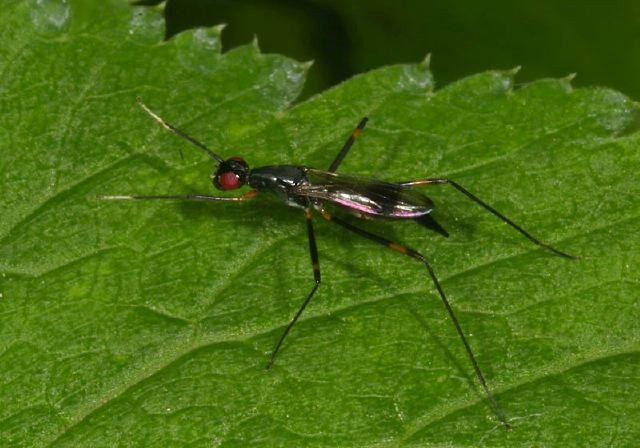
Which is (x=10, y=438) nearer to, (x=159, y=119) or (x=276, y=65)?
(x=159, y=119)

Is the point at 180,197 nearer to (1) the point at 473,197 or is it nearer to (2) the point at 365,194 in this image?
(2) the point at 365,194

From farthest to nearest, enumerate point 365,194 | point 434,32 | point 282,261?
point 434,32, point 365,194, point 282,261

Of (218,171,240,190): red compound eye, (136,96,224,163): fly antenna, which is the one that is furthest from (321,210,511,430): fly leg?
(136,96,224,163): fly antenna

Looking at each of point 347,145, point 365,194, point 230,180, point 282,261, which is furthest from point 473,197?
point 230,180

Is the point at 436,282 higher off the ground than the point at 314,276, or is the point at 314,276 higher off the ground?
the point at 436,282

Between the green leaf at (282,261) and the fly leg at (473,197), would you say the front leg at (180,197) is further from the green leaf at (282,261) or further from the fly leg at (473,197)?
the fly leg at (473,197)

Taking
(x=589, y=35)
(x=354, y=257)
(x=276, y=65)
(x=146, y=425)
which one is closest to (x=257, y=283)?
(x=354, y=257)
